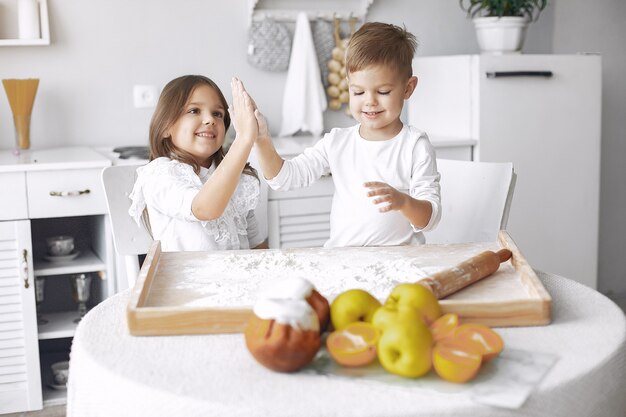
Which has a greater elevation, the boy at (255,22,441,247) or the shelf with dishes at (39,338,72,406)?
the boy at (255,22,441,247)

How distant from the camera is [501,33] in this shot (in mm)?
3223

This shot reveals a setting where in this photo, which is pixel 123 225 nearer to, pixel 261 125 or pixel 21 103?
pixel 261 125

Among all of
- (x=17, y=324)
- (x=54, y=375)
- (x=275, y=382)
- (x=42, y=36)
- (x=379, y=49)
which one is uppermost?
(x=42, y=36)

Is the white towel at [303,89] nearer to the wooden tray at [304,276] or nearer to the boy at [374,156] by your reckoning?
the boy at [374,156]

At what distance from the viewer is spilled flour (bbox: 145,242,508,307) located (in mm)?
1274

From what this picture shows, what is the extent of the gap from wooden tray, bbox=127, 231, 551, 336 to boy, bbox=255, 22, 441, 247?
0.21 m

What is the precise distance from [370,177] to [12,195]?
1.28 meters

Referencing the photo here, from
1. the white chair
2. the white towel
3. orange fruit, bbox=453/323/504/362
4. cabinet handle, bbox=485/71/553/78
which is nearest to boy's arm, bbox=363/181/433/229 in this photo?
orange fruit, bbox=453/323/504/362

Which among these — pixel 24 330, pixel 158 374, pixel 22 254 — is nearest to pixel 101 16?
pixel 22 254

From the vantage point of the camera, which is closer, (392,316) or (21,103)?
(392,316)

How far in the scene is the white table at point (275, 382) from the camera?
3.04 feet

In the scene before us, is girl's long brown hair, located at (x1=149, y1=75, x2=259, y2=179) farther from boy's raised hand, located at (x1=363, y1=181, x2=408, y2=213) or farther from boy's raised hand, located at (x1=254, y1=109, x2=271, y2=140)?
boy's raised hand, located at (x1=363, y1=181, x2=408, y2=213)

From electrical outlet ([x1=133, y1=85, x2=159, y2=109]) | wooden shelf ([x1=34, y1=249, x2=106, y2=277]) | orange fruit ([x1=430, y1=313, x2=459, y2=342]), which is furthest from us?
electrical outlet ([x1=133, y1=85, x2=159, y2=109])

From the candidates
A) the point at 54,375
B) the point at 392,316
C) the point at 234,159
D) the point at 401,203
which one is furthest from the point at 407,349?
the point at 54,375
